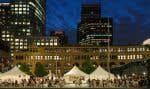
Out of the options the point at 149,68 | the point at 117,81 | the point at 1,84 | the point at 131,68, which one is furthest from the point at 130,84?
the point at 149,68

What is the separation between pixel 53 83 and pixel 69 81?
290 cm

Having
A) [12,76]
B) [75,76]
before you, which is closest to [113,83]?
[75,76]

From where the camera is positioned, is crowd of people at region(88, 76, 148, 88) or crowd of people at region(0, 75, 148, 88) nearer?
crowd of people at region(88, 76, 148, 88)

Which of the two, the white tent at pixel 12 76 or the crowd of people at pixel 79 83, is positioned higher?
the white tent at pixel 12 76

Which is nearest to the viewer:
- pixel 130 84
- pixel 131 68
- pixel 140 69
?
pixel 140 69

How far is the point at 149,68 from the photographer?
146 ft

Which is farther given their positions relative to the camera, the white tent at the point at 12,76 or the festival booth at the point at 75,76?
the festival booth at the point at 75,76

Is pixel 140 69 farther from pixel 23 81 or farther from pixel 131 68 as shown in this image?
pixel 23 81

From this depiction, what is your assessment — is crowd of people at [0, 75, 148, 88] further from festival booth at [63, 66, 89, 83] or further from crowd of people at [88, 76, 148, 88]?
festival booth at [63, 66, 89, 83]

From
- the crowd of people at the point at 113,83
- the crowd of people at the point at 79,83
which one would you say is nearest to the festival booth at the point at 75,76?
the crowd of people at the point at 79,83

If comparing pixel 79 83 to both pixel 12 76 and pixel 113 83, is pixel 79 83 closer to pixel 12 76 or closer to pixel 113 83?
pixel 113 83

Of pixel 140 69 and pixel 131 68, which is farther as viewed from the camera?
pixel 131 68

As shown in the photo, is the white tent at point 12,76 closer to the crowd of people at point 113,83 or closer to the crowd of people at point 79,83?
the crowd of people at point 79,83

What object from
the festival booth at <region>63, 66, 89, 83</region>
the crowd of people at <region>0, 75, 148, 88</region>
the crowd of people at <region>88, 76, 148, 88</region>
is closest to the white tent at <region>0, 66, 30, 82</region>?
the crowd of people at <region>0, 75, 148, 88</region>
